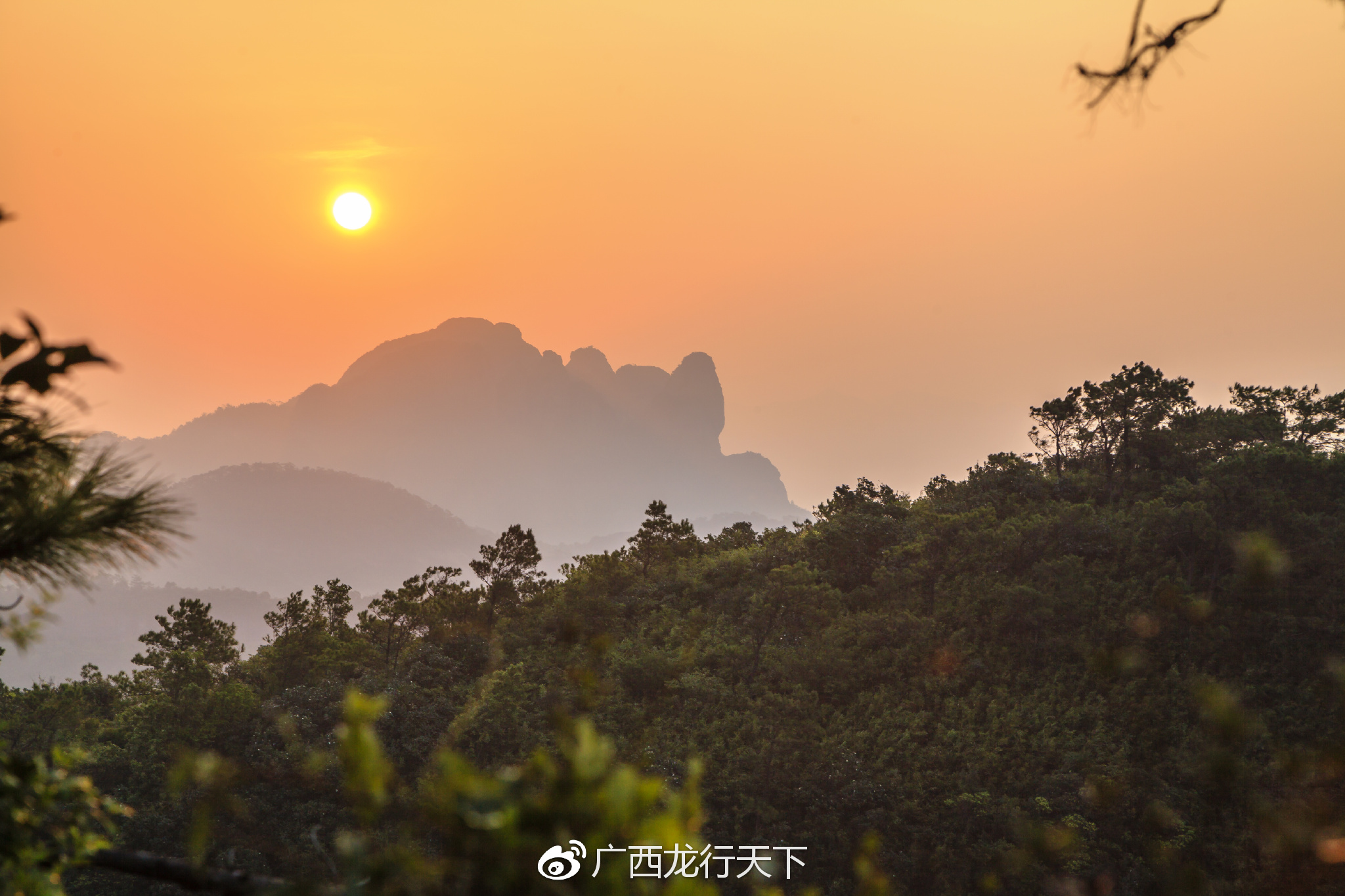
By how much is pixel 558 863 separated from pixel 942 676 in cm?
2058

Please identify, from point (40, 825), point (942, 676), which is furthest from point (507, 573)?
point (40, 825)

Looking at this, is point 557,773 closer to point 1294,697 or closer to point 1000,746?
point 1000,746

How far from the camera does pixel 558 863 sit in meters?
1.39

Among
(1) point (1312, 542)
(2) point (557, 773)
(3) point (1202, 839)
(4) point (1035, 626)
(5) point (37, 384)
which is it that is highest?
(1) point (1312, 542)

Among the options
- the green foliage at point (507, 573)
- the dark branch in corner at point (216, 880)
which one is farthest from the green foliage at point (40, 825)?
the green foliage at point (507, 573)

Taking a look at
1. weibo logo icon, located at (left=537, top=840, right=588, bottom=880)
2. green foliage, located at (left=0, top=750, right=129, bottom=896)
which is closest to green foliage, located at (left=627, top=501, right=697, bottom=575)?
green foliage, located at (left=0, top=750, right=129, bottom=896)

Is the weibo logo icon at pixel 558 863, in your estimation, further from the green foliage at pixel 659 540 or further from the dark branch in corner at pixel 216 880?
the green foliage at pixel 659 540

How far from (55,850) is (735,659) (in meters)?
20.8

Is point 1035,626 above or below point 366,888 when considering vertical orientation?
above

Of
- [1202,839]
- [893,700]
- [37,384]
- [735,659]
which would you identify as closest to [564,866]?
[37,384]

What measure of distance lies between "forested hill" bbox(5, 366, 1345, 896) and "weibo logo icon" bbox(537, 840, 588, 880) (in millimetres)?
12840

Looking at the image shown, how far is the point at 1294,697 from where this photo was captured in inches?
646

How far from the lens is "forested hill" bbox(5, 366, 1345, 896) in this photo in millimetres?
14883

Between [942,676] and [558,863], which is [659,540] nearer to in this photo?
[942,676]
